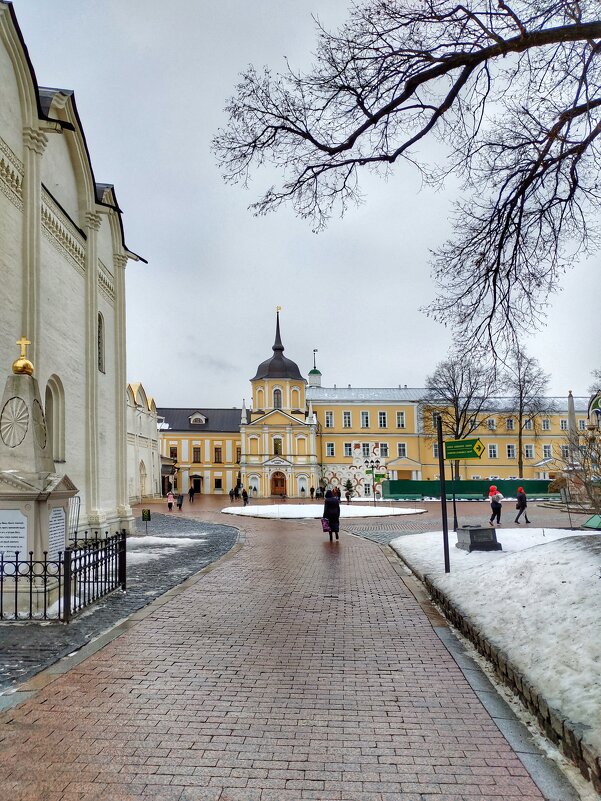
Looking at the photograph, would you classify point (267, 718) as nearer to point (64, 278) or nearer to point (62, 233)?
point (64, 278)

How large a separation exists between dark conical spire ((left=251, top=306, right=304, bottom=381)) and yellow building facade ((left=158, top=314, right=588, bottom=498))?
0.38 ft

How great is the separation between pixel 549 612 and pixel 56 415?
13.1 meters

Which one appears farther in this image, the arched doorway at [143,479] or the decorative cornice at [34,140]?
the arched doorway at [143,479]

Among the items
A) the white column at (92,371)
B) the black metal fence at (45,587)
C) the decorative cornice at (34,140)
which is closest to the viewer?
the black metal fence at (45,587)

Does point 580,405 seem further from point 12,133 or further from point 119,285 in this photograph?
point 12,133

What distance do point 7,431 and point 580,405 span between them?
252 ft

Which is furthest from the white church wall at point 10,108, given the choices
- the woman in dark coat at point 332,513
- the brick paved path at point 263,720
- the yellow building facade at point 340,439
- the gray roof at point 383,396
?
the gray roof at point 383,396

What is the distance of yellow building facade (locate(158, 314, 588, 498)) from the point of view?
6556 centimetres

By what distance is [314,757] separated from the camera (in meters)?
4.35

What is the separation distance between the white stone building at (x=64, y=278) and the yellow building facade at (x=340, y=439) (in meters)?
44.8

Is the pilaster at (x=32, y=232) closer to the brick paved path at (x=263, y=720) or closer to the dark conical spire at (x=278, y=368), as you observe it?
the brick paved path at (x=263, y=720)

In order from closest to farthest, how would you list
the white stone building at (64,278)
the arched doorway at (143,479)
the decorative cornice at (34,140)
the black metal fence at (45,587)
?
the black metal fence at (45,587) < the white stone building at (64,278) < the decorative cornice at (34,140) < the arched doorway at (143,479)

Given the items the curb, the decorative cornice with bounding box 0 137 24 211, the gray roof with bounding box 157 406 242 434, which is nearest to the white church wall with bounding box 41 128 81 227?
the decorative cornice with bounding box 0 137 24 211

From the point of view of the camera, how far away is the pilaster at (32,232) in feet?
44.9
